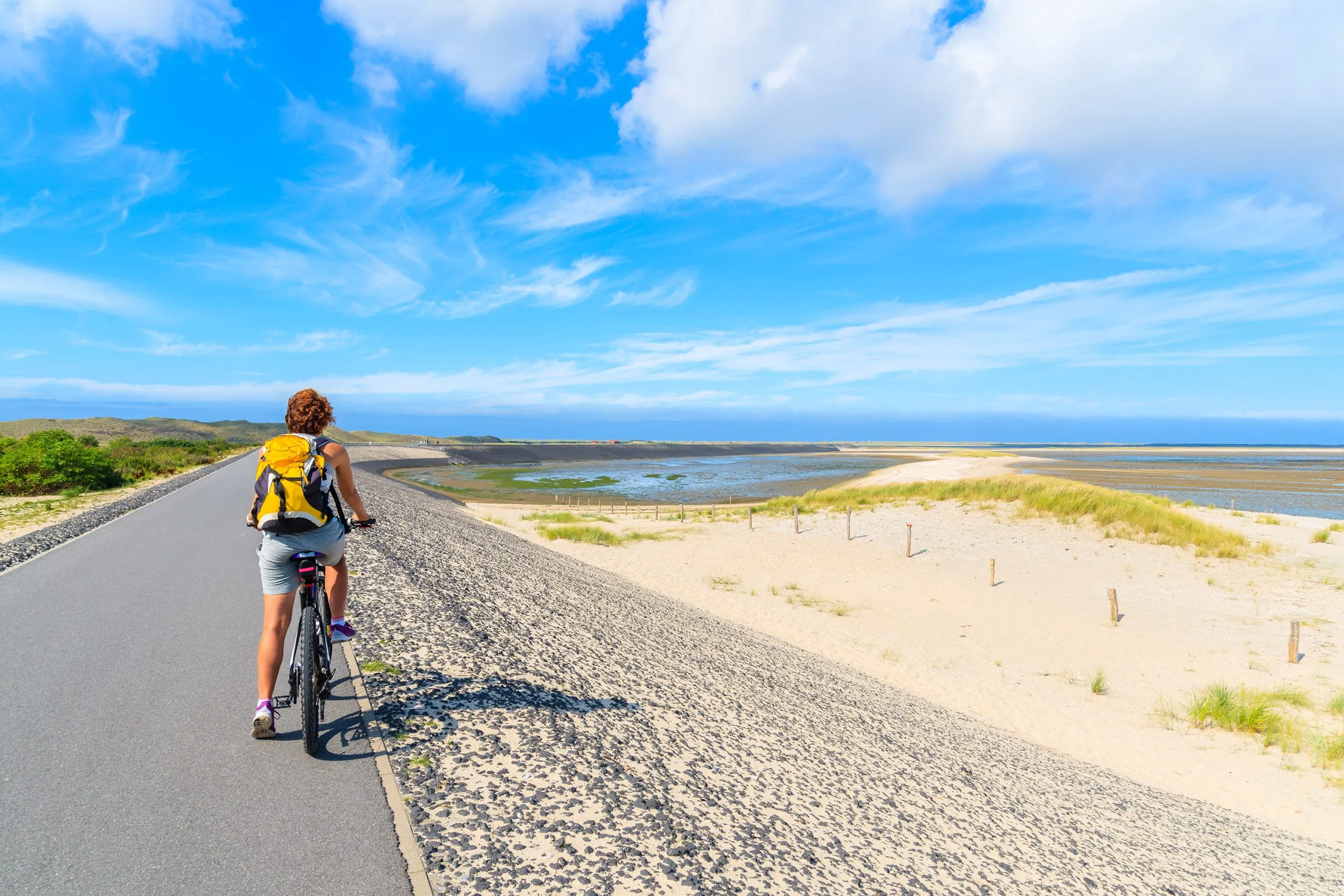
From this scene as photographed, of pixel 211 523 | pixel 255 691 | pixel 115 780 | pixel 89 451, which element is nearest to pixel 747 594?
pixel 211 523

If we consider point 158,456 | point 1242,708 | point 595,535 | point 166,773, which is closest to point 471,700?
point 166,773

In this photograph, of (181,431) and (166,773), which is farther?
(181,431)

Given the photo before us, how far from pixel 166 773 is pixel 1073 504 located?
29803mm

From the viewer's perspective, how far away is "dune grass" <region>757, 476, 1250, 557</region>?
22609mm

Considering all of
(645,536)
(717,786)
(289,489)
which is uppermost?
(289,489)

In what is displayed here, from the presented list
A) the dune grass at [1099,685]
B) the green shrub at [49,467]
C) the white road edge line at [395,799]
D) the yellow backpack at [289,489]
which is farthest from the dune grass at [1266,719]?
the green shrub at [49,467]

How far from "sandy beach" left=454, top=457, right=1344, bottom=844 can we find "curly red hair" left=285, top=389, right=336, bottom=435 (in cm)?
1024

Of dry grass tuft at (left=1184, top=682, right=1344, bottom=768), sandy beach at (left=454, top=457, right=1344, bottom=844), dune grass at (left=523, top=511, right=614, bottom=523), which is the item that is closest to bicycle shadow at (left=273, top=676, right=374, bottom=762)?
sandy beach at (left=454, top=457, right=1344, bottom=844)

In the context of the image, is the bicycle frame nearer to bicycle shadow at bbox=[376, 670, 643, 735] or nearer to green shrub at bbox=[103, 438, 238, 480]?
bicycle shadow at bbox=[376, 670, 643, 735]

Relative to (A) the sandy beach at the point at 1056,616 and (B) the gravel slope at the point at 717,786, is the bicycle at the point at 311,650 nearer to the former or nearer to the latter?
(B) the gravel slope at the point at 717,786

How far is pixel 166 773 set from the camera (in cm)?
383

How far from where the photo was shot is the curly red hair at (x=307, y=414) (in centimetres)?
417

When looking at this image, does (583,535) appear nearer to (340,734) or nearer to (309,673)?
(340,734)

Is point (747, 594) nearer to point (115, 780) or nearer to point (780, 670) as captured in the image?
point (780, 670)
